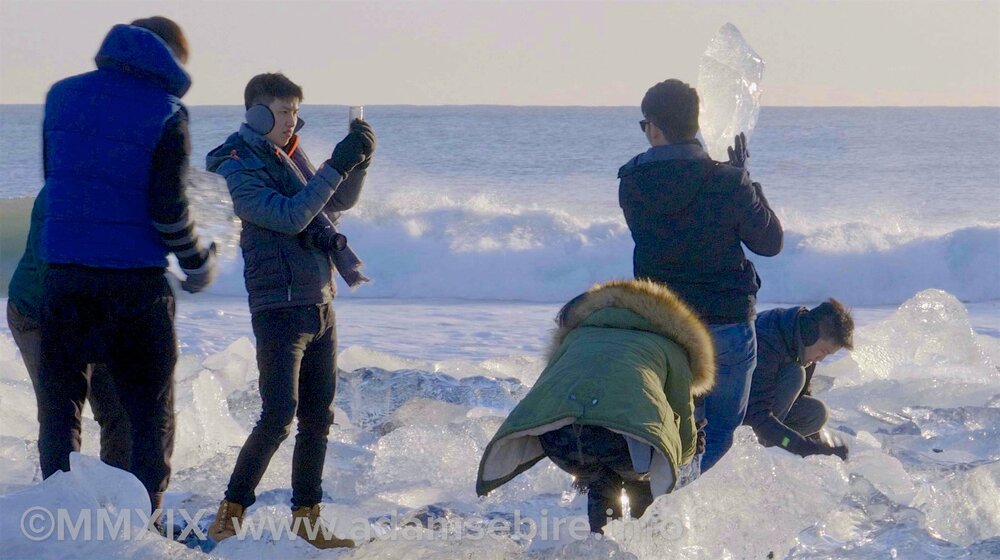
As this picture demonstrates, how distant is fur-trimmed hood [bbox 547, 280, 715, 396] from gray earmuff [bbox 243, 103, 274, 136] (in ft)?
3.63

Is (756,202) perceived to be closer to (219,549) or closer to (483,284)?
(219,549)

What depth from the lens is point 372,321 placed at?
11320mm

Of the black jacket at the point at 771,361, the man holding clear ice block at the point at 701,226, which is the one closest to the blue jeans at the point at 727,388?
the man holding clear ice block at the point at 701,226

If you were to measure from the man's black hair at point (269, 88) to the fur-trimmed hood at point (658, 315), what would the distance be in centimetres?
113

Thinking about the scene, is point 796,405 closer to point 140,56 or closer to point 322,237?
point 322,237

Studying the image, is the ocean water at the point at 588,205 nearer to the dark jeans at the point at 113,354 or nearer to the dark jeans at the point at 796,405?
the dark jeans at the point at 113,354

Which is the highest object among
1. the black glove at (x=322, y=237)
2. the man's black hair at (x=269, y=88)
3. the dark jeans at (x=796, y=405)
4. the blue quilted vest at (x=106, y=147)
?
the man's black hair at (x=269, y=88)

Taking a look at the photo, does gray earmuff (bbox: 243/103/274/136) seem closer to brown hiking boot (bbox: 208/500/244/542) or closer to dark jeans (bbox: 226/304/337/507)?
dark jeans (bbox: 226/304/337/507)

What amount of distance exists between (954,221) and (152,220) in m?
21.1

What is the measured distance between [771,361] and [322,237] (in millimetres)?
→ 2025

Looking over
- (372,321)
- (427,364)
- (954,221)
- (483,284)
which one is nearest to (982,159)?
(954,221)

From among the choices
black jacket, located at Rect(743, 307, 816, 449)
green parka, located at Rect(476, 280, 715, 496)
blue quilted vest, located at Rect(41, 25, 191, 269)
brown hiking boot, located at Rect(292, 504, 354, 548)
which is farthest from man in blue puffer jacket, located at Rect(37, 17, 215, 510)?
black jacket, located at Rect(743, 307, 816, 449)

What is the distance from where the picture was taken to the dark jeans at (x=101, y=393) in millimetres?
3237

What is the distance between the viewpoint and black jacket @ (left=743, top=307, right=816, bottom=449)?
460 cm
